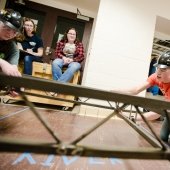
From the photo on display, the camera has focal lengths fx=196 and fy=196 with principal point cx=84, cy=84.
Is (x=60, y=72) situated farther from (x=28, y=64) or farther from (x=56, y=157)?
(x=56, y=157)

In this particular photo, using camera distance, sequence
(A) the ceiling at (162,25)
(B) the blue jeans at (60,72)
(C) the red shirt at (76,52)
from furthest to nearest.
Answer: (A) the ceiling at (162,25) → (C) the red shirt at (76,52) → (B) the blue jeans at (60,72)

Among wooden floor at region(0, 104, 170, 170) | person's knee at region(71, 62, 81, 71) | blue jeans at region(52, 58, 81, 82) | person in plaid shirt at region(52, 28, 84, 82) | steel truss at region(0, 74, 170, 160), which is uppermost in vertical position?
person in plaid shirt at region(52, 28, 84, 82)

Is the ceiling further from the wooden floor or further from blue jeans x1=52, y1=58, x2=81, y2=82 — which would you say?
the wooden floor

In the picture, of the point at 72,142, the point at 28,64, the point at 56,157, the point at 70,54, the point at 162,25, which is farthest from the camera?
the point at 162,25

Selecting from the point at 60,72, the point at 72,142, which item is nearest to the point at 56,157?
the point at 72,142

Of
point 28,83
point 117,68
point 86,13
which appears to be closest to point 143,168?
point 28,83

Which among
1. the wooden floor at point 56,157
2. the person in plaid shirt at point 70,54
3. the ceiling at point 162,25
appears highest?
the ceiling at point 162,25

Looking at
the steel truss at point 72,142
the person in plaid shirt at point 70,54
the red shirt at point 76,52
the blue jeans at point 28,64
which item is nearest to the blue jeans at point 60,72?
the person in plaid shirt at point 70,54

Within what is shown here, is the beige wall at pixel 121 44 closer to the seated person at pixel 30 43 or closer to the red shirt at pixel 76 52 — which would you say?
the red shirt at pixel 76 52

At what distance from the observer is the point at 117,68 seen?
3742 mm

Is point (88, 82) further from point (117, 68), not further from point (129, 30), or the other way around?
point (129, 30)

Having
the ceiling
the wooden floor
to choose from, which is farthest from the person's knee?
the ceiling

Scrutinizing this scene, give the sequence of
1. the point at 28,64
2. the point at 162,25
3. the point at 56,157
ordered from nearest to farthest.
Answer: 1. the point at 56,157
2. the point at 28,64
3. the point at 162,25

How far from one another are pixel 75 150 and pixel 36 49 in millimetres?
3207
